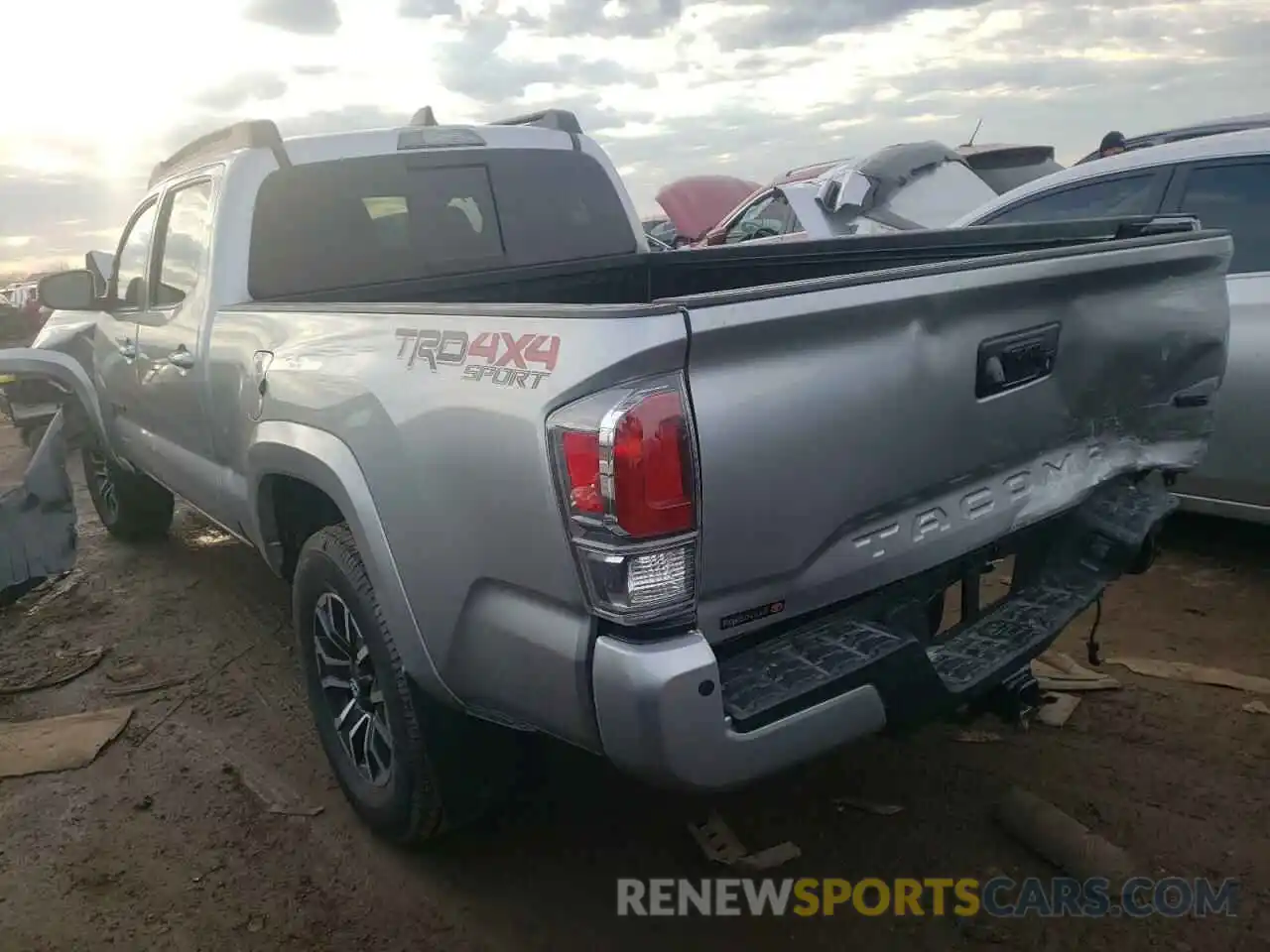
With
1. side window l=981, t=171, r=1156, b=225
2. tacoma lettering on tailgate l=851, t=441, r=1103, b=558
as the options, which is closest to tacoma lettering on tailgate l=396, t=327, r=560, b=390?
tacoma lettering on tailgate l=851, t=441, r=1103, b=558

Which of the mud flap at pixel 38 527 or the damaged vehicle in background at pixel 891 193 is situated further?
the damaged vehicle in background at pixel 891 193

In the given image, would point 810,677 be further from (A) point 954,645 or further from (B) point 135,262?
(B) point 135,262

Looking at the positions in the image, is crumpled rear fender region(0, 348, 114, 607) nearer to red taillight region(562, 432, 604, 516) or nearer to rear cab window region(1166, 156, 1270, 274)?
red taillight region(562, 432, 604, 516)

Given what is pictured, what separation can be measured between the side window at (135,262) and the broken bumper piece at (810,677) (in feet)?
11.5

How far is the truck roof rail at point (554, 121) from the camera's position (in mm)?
4391

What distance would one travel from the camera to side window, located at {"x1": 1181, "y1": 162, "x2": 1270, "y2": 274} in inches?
161

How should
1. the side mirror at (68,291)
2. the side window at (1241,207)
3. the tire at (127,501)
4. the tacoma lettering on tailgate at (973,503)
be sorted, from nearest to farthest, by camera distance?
the tacoma lettering on tailgate at (973,503)
the side window at (1241,207)
the side mirror at (68,291)
the tire at (127,501)

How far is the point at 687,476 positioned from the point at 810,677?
0.50 metres

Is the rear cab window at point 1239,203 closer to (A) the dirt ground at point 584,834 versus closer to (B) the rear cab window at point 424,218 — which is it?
(A) the dirt ground at point 584,834

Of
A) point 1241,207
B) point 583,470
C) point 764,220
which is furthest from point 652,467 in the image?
point 764,220

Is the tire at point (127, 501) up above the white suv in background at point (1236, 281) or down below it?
below

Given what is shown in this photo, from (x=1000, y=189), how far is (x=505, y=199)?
6.90 m

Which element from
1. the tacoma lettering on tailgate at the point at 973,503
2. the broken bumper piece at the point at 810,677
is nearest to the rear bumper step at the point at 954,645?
the broken bumper piece at the point at 810,677

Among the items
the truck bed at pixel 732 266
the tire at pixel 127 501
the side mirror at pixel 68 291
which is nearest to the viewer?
the truck bed at pixel 732 266
